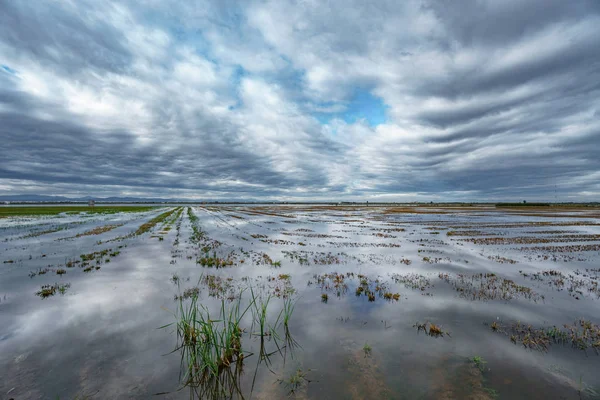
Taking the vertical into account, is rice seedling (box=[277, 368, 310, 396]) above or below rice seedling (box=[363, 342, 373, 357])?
below

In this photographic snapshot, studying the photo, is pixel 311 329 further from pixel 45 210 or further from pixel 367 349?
pixel 45 210

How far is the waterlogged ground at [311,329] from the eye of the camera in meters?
6.71

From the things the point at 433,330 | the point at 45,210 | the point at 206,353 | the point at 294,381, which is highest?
the point at 206,353

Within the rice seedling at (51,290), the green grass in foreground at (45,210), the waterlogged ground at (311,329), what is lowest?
the green grass in foreground at (45,210)

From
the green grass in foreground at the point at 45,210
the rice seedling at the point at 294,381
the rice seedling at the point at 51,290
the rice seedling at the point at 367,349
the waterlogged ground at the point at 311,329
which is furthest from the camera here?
the green grass in foreground at the point at 45,210

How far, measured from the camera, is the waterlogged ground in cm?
671

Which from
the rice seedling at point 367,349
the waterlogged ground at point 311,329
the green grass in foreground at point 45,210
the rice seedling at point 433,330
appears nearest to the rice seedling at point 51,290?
the waterlogged ground at point 311,329

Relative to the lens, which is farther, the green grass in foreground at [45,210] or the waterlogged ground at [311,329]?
the green grass in foreground at [45,210]

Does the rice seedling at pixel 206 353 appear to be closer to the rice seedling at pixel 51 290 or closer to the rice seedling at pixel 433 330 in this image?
the rice seedling at pixel 433 330

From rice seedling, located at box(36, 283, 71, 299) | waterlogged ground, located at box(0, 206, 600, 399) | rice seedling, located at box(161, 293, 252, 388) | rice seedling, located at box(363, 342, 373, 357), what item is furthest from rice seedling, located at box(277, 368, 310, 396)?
rice seedling, located at box(36, 283, 71, 299)

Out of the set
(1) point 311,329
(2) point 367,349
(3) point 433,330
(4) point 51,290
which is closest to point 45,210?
(4) point 51,290

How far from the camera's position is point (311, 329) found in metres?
9.72

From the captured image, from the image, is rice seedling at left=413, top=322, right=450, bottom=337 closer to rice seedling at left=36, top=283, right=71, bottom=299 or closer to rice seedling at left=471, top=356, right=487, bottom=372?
rice seedling at left=471, top=356, right=487, bottom=372

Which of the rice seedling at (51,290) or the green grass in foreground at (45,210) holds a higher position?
the rice seedling at (51,290)
